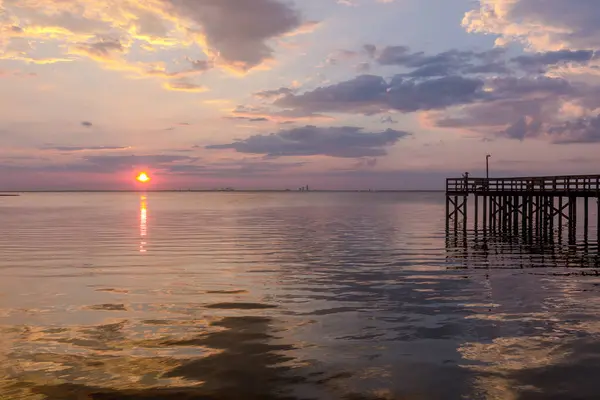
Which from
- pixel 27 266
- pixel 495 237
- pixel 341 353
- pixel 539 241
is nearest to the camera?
pixel 341 353

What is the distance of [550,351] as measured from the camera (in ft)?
32.4

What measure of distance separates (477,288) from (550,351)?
621 cm

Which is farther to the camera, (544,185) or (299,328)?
(544,185)

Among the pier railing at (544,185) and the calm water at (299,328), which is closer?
the calm water at (299,328)

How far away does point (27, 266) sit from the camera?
21.2 meters

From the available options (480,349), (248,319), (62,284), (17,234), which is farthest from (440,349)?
(17,234)

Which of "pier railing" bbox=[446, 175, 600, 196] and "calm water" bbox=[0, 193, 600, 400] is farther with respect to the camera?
"pier railing" bbox=[446, 175, 600, 196]

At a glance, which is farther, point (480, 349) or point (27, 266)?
point (27, 266)

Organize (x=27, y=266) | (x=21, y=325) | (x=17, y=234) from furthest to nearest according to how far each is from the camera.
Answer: (x=17, y=234)
(x=27, y=266)
(x=21, y=325)

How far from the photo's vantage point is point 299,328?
11.5m

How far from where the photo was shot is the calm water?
8.31 meters

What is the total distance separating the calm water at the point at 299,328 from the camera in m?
8.31

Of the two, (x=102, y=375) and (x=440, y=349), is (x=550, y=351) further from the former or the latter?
(x=102, y=375)

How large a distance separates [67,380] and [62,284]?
943 cm
